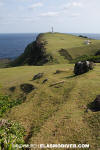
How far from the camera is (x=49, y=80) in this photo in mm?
22297

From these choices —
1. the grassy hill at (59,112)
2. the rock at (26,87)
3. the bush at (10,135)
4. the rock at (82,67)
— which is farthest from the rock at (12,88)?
the bush at (10,135)

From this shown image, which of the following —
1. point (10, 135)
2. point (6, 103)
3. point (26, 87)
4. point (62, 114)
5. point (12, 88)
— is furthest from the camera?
point (12, 88)

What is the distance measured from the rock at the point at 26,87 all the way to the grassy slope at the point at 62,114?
41.7 inches

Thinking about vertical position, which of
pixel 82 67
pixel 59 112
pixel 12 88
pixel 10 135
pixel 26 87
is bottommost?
pixel 12 88

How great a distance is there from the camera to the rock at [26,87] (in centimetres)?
2181

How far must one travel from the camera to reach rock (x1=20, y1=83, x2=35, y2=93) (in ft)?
71.6

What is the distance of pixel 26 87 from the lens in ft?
74.5

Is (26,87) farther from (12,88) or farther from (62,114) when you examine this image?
(62,114)

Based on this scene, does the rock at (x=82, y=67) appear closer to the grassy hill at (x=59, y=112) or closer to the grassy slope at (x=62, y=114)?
the grassy hill at (x=59, y=112)

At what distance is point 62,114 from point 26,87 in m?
10.4

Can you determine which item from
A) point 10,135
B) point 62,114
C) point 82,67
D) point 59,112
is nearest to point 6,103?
point 59,112

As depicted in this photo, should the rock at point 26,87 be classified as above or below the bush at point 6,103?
above

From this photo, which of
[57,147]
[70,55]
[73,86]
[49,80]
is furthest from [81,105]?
[70,55]

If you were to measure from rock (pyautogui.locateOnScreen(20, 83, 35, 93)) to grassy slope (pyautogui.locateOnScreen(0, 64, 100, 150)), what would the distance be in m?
1.06
